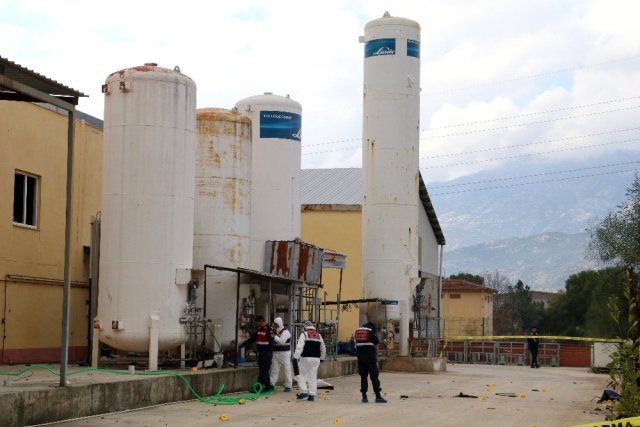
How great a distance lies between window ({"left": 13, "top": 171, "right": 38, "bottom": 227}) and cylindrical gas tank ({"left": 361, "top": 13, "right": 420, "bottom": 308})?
12572mm

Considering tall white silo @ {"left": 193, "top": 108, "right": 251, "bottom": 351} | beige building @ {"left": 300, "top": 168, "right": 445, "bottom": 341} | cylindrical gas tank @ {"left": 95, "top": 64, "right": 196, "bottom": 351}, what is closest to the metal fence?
beige building @ {"left": 300, "top": 168, "right": 445, "bottom": 341}

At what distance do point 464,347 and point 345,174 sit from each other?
12.3 metres

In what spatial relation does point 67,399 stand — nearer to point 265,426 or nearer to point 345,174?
point 265,426

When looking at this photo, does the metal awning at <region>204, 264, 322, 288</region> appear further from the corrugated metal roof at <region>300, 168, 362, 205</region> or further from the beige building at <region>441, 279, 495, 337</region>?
the beige building at <region>441, 279, 495, 337</region>

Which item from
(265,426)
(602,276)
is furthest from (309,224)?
(265,426)

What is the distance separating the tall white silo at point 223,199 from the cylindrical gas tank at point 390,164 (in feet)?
30.5

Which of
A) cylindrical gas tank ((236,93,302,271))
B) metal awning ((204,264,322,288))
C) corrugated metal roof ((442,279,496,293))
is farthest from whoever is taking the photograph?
corrugated metal roof ((442,279,496,293))

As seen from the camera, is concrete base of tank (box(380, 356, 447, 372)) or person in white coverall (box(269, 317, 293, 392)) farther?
concrete base of tank (box(380, 356, 447, 372))

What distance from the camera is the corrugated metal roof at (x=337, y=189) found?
1845 inches

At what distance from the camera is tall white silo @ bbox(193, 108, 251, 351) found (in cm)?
2366

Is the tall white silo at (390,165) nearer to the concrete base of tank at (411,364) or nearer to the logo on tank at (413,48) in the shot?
the logo on tank at (413,48)

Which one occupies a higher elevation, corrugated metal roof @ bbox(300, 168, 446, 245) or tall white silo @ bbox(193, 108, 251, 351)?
corrugated metal roof @ bbox(300, 168, 446, 245)

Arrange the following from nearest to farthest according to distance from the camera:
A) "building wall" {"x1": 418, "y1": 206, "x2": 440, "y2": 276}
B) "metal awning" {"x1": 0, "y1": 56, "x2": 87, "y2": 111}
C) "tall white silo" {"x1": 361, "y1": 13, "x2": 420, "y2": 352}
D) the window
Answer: "metal awning" {"x1": 0, "y1": 56, "x2": 87, "y2": 111}, the window, "tall white silo" {"x1": 361, "y1": 13, "x2": 420, "y2": 352}, "building wall" {"x1": 418, "y1": 206, "x2": 440, "y2": 276}


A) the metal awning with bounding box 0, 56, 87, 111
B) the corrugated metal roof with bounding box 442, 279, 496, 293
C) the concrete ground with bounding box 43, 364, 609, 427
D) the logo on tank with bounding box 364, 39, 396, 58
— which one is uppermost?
the logo on tank with bounding box 364, 39, 396, 58
